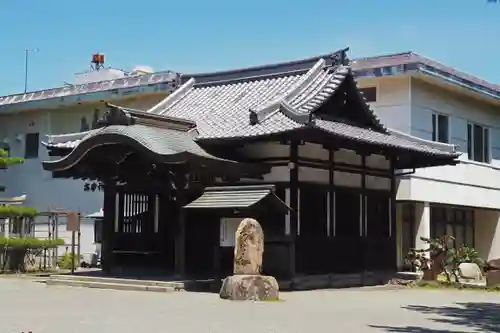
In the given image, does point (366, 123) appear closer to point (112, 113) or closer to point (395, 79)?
point (395, 79)

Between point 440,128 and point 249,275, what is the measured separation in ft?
47.5

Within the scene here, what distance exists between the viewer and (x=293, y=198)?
775 inches

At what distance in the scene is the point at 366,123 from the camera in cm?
2270

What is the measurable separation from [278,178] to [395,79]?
8645 millimetres

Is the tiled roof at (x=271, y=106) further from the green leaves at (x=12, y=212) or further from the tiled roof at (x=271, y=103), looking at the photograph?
the green leaves at (x=12, y=212)

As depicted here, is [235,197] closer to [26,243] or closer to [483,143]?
[26,243]

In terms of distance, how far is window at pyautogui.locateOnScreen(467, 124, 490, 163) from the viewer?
29.9 m

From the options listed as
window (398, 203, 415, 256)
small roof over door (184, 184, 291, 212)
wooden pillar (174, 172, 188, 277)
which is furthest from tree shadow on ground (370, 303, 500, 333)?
window (398, 203, 415, 256)

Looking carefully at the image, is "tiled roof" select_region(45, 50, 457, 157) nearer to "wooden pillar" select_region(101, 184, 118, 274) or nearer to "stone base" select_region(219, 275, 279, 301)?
"wooden pillar" select_region(101, 184, 118, 274)

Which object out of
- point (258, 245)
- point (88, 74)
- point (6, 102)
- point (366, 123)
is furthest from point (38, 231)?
point (258, 245)

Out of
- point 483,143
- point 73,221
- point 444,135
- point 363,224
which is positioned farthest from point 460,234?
point 73,221

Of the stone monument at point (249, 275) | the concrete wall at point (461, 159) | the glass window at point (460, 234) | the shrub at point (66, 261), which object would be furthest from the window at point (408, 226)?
the shrub at point (66, 261)

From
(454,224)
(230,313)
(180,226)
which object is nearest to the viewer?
(230,313)

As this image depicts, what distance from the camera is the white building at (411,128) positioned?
26625mm
